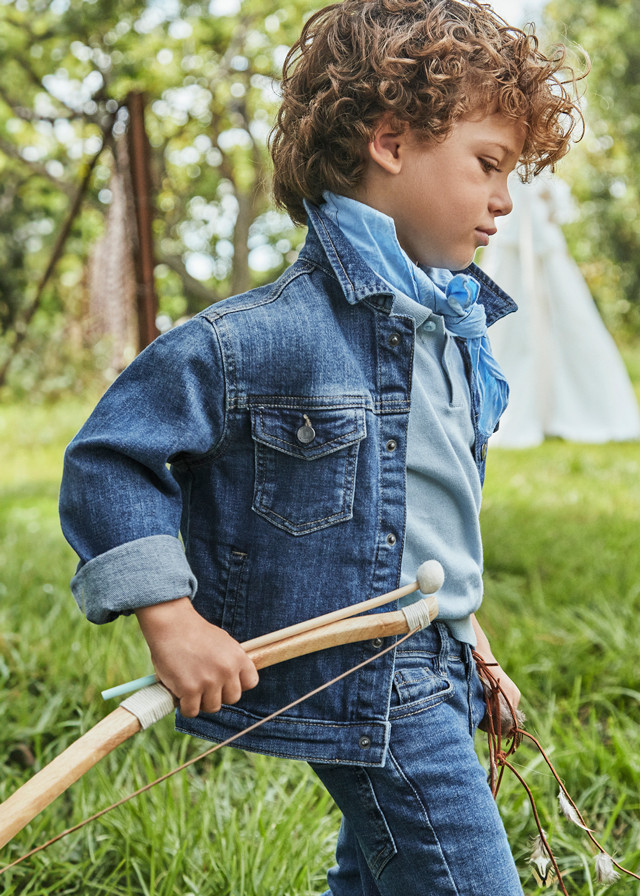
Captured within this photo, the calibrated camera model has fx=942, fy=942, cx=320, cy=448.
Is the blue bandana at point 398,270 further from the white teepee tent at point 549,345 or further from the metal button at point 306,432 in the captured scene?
the white teepee tent at point 549,345

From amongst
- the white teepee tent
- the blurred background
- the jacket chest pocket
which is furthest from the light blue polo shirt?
the white teepee tent

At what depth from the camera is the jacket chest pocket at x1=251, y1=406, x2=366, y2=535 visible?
4.16ft

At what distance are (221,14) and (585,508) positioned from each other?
8.76 m

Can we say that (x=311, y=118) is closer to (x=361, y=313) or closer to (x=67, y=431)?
(x=361, y=313)

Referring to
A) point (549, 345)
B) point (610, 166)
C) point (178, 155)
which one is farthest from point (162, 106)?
point (610, 166)

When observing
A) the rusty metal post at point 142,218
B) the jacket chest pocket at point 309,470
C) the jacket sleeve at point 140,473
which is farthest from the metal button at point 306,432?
the rusty metal post at point 142,218

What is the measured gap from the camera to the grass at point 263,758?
1955 mm

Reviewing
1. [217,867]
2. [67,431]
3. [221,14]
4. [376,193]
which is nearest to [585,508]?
[217,867]

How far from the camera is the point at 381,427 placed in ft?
4.32

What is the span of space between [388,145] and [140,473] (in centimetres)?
63

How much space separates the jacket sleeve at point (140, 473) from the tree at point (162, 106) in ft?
26.4

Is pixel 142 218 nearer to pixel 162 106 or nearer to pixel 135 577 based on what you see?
pixel 135 577

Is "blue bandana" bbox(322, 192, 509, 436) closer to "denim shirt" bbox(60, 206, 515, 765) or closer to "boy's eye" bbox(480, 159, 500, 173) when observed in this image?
"denim shirt" bbox(60, 206, 515, 765)

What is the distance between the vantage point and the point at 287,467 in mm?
1280
